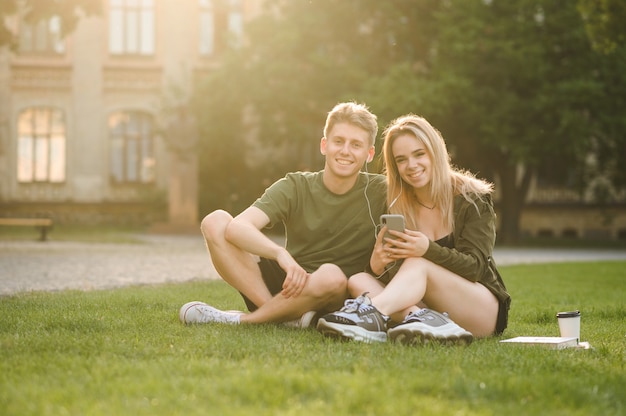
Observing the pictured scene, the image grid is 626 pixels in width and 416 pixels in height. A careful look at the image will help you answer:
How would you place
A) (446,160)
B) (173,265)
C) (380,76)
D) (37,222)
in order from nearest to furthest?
(446,160), (173,265), (37,222), (380,76)

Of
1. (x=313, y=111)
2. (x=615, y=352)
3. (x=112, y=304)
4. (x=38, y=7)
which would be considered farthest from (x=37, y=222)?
(x=615, y=352)

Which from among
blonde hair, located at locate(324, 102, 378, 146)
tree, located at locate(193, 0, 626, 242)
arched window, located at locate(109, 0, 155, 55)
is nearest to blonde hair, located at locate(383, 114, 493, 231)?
blonde hair, located at locate(324, 102, 378, 146)

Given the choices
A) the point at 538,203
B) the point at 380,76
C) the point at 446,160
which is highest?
the point at 380,76

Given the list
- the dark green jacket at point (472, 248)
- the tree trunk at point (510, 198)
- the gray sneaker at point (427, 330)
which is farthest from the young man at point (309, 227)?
the tree trunk at point (510, 198)

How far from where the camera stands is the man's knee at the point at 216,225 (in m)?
5.85

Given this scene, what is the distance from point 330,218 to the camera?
19.6ft

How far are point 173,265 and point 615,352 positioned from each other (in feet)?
32.5

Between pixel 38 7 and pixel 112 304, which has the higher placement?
pixel 38 7

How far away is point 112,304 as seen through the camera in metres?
7.35

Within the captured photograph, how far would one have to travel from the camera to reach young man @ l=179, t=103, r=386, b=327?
5.79m

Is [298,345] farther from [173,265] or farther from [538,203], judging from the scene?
[538,203]

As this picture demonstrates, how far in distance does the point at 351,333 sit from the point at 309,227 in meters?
1.12

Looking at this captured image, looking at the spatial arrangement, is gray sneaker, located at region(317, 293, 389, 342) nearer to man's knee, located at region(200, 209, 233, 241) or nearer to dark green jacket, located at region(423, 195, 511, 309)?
dark green jacket, located at region(423, 195, 511, 309)

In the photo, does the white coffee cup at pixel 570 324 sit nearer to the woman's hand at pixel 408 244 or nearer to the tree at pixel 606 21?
the woman's hand at pixel 408 244
